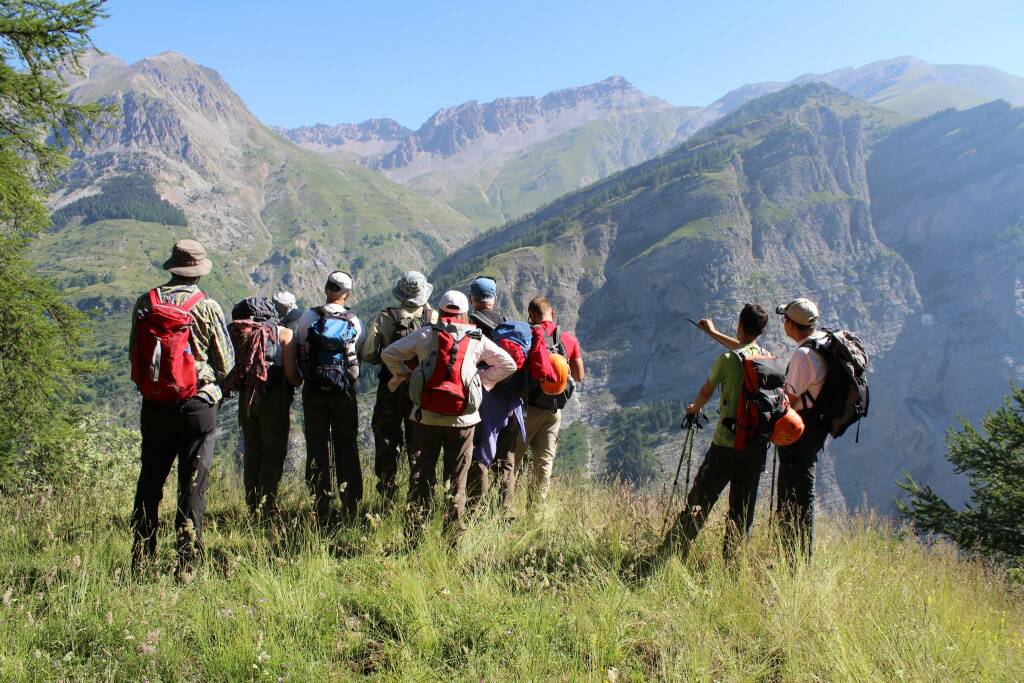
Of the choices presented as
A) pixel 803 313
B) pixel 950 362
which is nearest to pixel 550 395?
pixel 803 313

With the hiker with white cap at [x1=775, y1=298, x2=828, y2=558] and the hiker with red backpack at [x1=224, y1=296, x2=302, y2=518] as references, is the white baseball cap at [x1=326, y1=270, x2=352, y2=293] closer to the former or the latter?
the hiker with red backpack at [x1=224, y1=296, x2=302, y2=518]

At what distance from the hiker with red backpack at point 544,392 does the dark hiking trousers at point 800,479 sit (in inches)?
85.2

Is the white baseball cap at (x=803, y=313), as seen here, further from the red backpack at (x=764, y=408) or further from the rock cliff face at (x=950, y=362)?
the rock cliff face at (x=950, y=362)

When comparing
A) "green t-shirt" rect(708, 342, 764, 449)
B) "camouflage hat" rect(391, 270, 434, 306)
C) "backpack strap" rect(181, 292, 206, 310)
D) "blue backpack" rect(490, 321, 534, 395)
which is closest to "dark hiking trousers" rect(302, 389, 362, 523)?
"camouflage hat" rect(391, 270, 434, 306)

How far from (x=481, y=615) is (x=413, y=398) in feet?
6.23

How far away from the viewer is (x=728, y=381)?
15.7 ft

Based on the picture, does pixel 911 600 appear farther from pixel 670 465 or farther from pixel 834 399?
pixel 670 465

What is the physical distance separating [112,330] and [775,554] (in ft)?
769

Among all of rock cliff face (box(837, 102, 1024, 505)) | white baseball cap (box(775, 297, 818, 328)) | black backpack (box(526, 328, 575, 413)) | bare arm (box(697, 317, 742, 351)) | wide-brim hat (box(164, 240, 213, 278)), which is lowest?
rock cliff face (box(837, 102, 1024, 505))

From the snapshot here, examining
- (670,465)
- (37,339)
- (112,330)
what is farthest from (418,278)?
(112,330)

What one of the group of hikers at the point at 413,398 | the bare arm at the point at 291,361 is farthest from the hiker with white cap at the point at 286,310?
the bare arm at the point at 291,361

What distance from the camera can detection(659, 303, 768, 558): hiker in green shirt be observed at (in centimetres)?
473

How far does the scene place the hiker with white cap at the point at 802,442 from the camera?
4746 mm

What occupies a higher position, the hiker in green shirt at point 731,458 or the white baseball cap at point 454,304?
the white baseball cap at point 454,304
